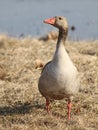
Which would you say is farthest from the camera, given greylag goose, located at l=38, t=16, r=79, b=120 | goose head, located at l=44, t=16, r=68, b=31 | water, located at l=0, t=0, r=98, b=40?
water, located at l=0, t=0, r=98, b=40

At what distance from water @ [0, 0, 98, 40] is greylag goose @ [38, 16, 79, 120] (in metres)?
7.91

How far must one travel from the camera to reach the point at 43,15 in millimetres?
19375

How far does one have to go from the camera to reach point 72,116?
23.3 feet

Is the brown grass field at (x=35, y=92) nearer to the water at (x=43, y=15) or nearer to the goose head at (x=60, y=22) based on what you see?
the goose head at (x=60, y=22)

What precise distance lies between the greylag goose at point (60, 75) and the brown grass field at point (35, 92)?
1.20 ft

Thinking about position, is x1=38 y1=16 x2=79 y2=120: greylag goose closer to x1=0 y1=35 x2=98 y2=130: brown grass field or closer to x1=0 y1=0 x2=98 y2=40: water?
x1=0 y1=35 x2=98 y2=130: brown grass field

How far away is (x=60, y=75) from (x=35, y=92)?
1735 millimetres

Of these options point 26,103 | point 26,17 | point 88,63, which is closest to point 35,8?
point 26,17

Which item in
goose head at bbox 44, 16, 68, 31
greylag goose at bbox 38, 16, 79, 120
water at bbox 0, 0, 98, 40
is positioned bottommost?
water at bbox 0, 0, 98, 40

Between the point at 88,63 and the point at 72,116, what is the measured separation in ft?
11.4

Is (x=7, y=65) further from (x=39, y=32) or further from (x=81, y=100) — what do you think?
(x=39, y=32)

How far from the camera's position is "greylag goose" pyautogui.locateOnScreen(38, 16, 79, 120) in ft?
21.7

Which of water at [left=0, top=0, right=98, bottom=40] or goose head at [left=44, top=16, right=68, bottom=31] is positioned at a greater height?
goose head at [left=44, top=16, right=68, bottom=31]

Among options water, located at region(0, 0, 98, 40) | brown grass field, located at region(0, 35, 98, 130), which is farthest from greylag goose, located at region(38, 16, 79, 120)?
water, located at region(0, 0, 98, 40)
